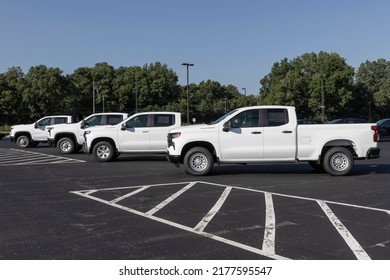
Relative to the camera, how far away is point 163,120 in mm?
16000

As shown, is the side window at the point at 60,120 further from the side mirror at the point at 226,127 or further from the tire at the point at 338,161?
the tire at the point at 338,161

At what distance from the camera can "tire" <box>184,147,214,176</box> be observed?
37.4 ft

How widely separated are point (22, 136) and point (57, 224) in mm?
20248

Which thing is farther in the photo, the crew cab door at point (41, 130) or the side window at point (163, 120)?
the crew cab door at point (41, 130)

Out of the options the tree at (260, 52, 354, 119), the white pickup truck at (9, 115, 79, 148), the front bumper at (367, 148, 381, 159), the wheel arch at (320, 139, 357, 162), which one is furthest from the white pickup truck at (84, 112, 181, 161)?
the tree at (260, 52, 354, 119)

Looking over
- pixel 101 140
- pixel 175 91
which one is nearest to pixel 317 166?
pixel 101 140

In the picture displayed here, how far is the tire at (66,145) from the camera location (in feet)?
65.5

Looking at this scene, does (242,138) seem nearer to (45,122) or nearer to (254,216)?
(254,216)

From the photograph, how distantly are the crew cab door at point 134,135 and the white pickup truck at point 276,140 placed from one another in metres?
4.43

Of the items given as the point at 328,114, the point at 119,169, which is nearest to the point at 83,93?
the point at 328,114

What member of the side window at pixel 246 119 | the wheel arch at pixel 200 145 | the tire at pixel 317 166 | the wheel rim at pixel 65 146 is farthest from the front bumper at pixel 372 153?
the wheel rim at pixel 65 146

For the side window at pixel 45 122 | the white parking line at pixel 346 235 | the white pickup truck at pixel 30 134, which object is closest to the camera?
the white parking line at pixel 346 235
